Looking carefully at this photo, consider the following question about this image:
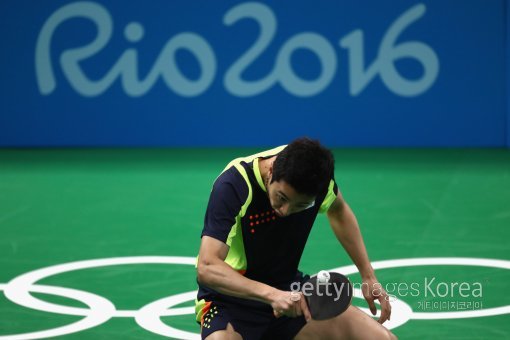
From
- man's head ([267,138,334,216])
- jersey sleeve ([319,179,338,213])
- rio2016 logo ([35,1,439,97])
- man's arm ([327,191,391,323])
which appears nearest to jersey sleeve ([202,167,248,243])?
man's head ([267,138,334,216])

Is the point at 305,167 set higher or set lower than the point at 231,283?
A: higher

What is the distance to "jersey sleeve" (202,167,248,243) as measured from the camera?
4.61m

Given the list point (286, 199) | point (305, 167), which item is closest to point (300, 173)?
point (305, 167)

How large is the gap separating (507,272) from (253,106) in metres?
7.40

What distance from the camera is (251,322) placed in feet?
16.1

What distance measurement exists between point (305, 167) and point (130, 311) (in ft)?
8.31

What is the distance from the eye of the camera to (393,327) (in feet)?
19.6

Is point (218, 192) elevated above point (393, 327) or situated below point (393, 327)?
above

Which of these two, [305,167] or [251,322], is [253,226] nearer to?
[251,322]

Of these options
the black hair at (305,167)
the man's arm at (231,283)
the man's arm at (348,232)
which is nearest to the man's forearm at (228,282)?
the man's arm at (231,283)

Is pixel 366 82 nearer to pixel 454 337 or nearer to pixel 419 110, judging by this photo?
pixel 419 110

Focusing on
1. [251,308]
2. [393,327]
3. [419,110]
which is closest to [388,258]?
[393,327]

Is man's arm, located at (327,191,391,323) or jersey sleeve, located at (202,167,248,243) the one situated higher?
jersey sleeve, located at (202,167,248,243)

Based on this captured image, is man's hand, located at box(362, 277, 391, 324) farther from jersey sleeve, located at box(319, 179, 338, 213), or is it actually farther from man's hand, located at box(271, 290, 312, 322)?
man's hand, located at box(271, 290, 312, 322)
